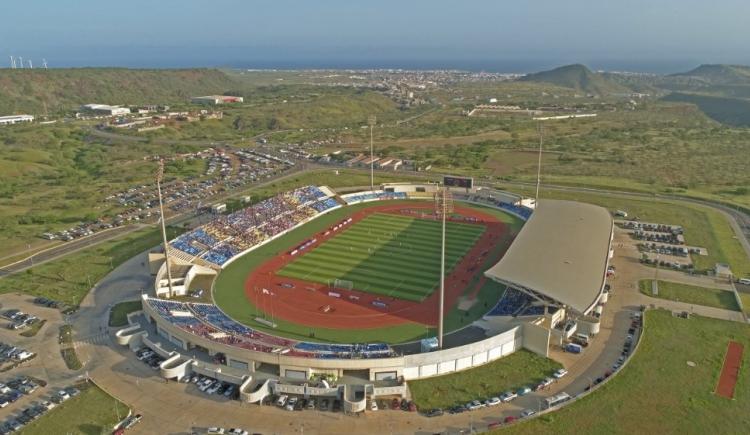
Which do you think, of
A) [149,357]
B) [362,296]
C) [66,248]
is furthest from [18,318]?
[362,296]

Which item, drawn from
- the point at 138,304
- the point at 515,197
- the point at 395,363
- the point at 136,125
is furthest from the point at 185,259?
the point at 136,125

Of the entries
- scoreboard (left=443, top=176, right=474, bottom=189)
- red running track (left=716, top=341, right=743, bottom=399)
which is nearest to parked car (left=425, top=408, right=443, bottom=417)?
scoreboard (left=443, top=176, right=474, bottom=189)

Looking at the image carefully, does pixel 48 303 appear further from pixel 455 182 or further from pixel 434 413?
pixel 455 182

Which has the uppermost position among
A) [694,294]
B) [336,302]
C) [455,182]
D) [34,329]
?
[455,182]

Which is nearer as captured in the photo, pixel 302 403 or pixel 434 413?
pixel 434 413

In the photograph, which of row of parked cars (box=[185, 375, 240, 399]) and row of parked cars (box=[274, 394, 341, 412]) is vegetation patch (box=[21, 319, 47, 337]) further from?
row of parked cars (box=[274, 394, 341, 412])

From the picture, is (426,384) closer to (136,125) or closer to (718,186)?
(718,186)
